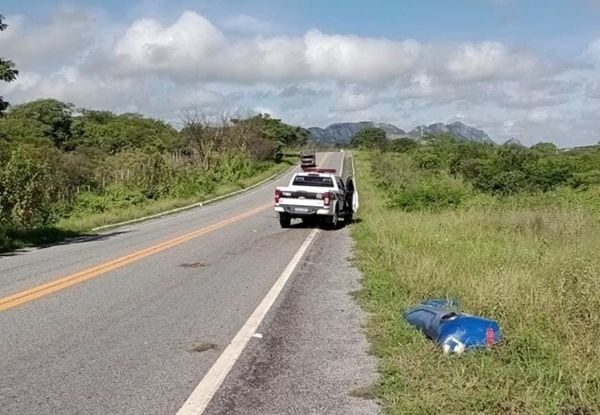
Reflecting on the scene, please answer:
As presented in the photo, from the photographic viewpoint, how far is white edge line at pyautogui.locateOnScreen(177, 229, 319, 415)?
16.0ft

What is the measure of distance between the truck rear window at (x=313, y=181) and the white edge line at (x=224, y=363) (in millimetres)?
12252

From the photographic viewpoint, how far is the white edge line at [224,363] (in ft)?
16.0

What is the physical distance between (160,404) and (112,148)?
78173 mm

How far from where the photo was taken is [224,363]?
5.93 metres

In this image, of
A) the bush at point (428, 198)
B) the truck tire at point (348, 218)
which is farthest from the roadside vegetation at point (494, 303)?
the bush at point (428, 198)

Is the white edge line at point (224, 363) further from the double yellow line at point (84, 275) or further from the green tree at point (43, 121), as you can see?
the green tree at point (43, 121)

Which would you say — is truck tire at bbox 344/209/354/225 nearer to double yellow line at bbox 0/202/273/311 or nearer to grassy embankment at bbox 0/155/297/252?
double yellow line at bbox 0/202/273/311

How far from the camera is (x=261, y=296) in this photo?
927 cm

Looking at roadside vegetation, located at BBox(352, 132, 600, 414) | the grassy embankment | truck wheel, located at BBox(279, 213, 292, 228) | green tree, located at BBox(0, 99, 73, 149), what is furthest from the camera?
green tree, located at BBox(0, 99, 73, 149)

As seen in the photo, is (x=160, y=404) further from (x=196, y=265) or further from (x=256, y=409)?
(x=196, y=265)

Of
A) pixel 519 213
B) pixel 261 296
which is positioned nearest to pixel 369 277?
pixel 261 296

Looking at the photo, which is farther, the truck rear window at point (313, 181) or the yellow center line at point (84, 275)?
the truck rear window at point (313, 181)

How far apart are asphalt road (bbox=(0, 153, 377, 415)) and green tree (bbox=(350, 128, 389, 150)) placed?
111 m

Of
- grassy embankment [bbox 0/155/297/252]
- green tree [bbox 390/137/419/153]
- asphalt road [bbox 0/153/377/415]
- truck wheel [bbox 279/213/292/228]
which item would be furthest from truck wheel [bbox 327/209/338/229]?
green tree [bbox 390/137/419/153]
